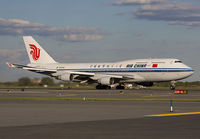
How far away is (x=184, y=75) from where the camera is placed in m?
77.0

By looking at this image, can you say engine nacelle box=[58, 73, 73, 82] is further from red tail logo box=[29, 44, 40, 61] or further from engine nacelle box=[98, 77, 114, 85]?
red tail logo box=[29, 44, 40, 61]

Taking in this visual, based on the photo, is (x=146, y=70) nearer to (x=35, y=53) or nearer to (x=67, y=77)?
(x=67, y=77)

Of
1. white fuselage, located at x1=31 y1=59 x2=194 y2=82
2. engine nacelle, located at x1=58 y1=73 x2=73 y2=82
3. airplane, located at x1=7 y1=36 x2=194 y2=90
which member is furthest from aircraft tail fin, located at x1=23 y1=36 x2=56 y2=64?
white fuselage, located at x1=31 y1=59 x2=194 y2=82

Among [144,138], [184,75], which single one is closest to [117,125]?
[144,138]

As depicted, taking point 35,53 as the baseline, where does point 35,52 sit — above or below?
above

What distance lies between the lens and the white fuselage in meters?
77.1

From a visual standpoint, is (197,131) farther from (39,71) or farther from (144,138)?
(39,71)

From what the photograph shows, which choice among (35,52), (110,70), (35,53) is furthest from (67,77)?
(35,52)

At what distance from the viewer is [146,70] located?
78.2 metres

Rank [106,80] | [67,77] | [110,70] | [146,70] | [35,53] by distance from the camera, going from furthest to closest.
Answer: [35,53] < [67,77] < [110,70] < [106,80] < [146,70]

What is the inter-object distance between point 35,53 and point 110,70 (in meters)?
19.0

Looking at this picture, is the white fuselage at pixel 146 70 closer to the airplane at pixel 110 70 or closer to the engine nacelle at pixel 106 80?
the airplane at pixel 110 70

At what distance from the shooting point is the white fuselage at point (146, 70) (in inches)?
3036

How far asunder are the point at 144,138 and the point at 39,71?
7632cm
